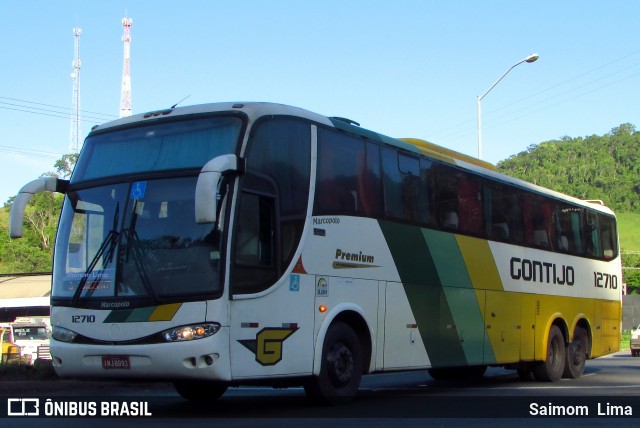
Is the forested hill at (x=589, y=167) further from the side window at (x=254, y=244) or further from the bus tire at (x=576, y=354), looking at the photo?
the side window at (x=254, y=244)

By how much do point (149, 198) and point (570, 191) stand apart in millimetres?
136595

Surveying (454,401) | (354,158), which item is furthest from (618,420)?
(354,158)

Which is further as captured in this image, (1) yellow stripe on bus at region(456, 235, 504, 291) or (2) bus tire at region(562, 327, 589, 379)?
(2) bus tire at region(562, 327, 589, 379)

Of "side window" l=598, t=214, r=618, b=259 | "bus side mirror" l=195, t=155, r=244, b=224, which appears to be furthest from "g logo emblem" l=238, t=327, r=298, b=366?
"side window" l=598, t=214, r=618, b=259

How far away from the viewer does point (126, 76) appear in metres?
64.9

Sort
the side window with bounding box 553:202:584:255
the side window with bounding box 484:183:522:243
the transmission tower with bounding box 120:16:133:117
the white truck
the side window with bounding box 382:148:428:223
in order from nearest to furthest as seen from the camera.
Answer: the side window with bounding box 382:148:428:223 < the side window with bounding box 484:183:522:243 < the side window with bounding box 553:202:584:255 < the white truck < the transmission tower with bounding box 120:16:133:117

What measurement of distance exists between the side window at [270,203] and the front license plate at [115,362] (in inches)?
55.5

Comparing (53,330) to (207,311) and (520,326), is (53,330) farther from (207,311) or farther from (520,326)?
(520,326)

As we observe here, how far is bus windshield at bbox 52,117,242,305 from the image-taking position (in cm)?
945

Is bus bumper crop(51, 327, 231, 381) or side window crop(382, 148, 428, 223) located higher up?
side window crop(382, 148, 428, 223)

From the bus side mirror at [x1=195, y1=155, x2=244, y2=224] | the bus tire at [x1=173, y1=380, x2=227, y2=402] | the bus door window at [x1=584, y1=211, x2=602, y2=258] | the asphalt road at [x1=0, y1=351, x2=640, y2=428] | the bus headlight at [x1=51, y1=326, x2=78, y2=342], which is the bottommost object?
the asphalt road at [x1=0, y1=351, x2=640, y2=428]

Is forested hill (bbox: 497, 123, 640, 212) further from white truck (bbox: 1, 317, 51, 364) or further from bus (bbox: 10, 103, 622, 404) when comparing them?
bus (bbox: 10, 103, 622, 404)

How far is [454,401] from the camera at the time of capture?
1245cm

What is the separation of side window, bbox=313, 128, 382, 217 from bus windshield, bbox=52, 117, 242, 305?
1.58 metres
